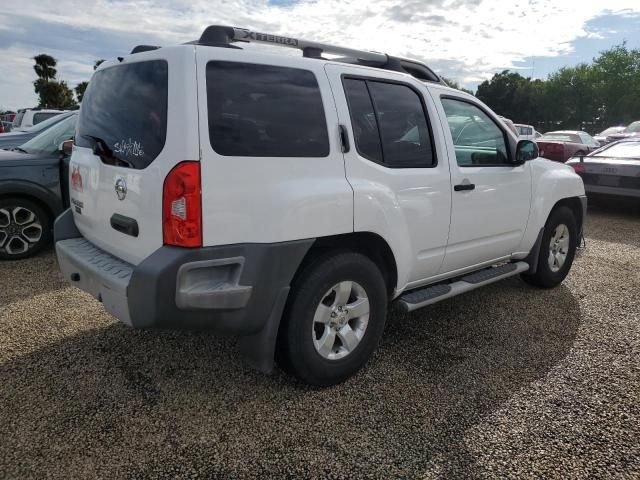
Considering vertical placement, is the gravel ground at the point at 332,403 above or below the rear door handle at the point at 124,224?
below

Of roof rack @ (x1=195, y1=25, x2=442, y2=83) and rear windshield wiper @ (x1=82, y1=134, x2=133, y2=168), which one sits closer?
rear windshield wiper @ (x1=82, y1=134, x2=133, y2=168)

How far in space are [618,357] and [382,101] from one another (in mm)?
2445

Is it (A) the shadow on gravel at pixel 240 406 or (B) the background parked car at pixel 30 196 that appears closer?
(A) the shadow on gravel at pixel 240 406

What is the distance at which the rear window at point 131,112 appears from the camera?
242 centimetres

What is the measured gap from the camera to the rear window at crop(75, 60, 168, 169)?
242 centimetres

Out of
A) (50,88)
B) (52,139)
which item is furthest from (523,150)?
(50,88)

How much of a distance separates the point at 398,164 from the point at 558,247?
2582mm

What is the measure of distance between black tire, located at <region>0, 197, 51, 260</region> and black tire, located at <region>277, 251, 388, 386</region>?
391 centimetres

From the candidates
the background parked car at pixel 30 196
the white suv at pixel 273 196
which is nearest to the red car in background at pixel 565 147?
the white suv at pixel 273 196

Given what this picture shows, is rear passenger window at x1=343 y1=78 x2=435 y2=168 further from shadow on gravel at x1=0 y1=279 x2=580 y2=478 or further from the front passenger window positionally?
shadow on gravel at x1=0 y1=279 x2=580 y2=478

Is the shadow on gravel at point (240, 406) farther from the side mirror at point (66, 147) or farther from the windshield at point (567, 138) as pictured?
the windshield at point (567, 138)

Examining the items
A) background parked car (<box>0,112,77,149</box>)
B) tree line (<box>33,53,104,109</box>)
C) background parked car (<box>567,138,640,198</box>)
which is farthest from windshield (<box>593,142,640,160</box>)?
tree line (<box>33,53,104,109</box>)

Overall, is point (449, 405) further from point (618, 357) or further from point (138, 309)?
point (138, 309)

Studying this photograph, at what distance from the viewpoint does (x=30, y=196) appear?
527cm
